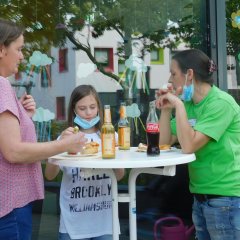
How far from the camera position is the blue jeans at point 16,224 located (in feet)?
6.97

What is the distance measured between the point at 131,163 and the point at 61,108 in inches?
63.8

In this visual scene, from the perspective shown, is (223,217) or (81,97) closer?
(223,217)

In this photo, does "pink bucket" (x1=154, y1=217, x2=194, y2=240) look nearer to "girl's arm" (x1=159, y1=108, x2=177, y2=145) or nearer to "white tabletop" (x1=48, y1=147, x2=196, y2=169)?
"girl's arm" (x1=159, y1=108, x2=177, y2=145)

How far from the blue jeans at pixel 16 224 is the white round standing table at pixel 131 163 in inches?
12.7

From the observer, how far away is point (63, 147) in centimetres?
220

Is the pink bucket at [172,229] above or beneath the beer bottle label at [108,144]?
beneath

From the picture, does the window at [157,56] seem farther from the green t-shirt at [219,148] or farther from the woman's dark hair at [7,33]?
the woman's dark hair at [7,33]

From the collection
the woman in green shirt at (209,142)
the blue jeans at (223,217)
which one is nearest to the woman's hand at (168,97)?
the woman in green shirt at (209,142)

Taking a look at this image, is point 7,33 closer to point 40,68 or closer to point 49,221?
point 40,68

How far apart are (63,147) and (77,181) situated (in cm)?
68

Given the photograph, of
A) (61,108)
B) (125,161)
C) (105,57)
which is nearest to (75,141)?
(125,161)

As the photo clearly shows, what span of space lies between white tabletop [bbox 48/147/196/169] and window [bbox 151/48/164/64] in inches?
60.3

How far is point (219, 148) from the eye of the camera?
2.75 metres

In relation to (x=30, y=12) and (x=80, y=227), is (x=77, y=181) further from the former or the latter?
(x=30, y=12)
